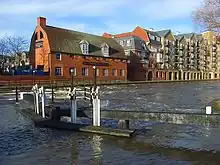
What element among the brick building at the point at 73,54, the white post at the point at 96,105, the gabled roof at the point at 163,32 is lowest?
the white post at the point at 96,105

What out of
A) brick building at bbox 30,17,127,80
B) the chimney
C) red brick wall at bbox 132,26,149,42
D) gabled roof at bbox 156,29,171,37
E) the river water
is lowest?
the river water

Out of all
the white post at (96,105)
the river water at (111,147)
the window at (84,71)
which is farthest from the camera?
the window at (84,71)

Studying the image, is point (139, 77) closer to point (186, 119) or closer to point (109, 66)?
point (109, 66)

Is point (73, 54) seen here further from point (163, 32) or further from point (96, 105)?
point (96, 105)

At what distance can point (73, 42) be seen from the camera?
198 ft

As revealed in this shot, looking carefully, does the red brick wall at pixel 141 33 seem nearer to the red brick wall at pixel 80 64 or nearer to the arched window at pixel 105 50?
the red brick wall at pixel 80 64

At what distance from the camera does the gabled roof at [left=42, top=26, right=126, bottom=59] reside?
56406mm

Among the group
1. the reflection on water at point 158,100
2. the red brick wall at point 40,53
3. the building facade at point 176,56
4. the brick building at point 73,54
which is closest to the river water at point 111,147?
the reflection on water at point 158,100

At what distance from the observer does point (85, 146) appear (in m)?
9.59

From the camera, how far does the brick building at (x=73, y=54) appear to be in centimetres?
5578

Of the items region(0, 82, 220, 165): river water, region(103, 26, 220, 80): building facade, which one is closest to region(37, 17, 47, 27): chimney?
Result: region(103, 26, 220, 80): building facade

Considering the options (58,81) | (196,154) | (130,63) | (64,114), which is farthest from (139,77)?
(196,154)

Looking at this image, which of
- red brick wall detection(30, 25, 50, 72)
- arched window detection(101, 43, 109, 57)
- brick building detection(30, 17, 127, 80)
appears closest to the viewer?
red brick wall detection(30, 25, 50, 72)

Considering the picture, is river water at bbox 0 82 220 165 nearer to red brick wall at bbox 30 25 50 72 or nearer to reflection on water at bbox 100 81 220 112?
reflection on water at bbox 100 81 220 112
